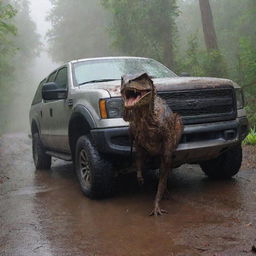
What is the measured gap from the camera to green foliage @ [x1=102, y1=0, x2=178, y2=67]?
61.7 ft

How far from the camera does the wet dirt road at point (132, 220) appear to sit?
11.7 feet

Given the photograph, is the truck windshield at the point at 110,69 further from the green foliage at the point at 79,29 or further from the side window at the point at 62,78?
the green foliage at the point at 79,29

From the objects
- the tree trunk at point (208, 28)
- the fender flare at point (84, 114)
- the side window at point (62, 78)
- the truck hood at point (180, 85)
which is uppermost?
the tree trunk at point (208, 28)

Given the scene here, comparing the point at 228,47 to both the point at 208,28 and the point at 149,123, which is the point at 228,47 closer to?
the point at 208,28

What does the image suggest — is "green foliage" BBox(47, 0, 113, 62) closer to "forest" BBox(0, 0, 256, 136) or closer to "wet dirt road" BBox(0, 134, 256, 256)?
"forest" BBox(0, 0, 256, 136)

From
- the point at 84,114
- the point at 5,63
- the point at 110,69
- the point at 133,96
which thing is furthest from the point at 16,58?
the point at 133,96

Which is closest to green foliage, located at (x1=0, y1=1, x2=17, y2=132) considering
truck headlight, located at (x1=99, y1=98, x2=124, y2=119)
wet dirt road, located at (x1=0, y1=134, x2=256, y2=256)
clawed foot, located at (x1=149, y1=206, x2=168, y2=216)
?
wet dirt road, located at (x1=0, y1=134, x2=256, y2=256)

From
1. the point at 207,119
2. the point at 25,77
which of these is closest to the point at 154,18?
the point at 207,119

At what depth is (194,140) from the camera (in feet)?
16.0

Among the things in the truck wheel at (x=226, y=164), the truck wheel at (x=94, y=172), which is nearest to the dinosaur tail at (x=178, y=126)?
the truck wheel at (x=94, y=172)

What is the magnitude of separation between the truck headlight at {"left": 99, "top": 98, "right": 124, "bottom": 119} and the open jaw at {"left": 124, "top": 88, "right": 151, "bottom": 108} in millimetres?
846

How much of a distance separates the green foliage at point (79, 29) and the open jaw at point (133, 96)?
29732 millimetres

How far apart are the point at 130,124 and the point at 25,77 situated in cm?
5475

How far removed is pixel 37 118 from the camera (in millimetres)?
8195
